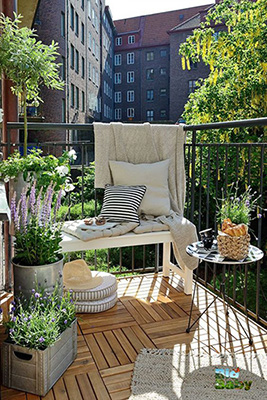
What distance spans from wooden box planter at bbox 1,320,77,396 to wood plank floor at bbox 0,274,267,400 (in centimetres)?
3

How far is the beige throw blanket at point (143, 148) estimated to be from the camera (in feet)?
9.68

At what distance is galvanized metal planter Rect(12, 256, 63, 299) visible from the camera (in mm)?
1889

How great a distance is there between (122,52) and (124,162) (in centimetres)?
3349

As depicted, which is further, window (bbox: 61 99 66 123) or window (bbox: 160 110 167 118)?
window (bbox: 160 110 167 118)

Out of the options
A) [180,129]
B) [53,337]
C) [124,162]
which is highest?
[180,129]

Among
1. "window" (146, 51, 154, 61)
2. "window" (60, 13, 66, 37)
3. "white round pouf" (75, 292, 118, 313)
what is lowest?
"white round pouf" (75, 292, 118, 313)

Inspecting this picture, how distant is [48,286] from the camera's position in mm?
1937

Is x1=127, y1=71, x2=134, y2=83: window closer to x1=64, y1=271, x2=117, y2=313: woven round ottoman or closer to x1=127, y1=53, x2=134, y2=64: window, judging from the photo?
x1=127, y1=53, x2=134, y2=64: window

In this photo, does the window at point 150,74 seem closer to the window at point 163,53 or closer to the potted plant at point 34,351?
the window at point 163,53

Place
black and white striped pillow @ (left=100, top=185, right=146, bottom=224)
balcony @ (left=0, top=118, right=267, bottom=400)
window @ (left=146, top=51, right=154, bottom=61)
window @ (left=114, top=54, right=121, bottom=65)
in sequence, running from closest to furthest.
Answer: balcony @ (left=0, top=118, right=267, bottom=400) < black and white striped pillow @ (left=100, top=185, right=146, bottom=224) < window @ (left=146, top=51, right=154, bottom=61) < window @ (left=114, top=54, right=121, bottom=65)

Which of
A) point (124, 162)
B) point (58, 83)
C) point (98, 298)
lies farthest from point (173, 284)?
point (58, 83)

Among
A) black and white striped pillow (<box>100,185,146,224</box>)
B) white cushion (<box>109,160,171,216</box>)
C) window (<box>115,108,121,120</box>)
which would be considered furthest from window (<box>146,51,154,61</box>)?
black and white striped pillow (<box>100,185,146,224</box>)

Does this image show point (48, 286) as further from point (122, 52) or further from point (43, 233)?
point (122, 52)

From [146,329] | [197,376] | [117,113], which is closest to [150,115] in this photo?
[117,113]
